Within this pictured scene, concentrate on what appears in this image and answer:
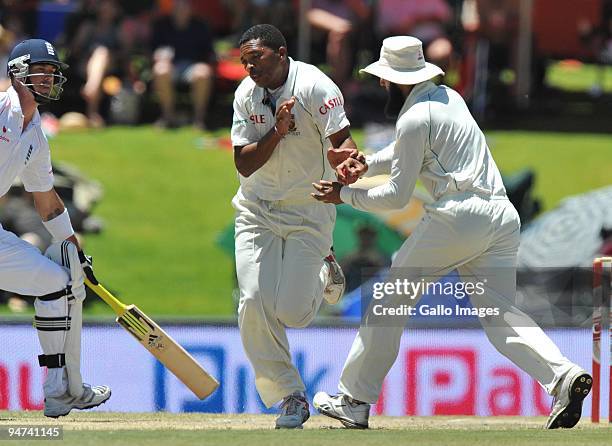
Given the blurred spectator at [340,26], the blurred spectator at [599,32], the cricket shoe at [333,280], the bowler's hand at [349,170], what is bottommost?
the blurred spectator at [599,32]

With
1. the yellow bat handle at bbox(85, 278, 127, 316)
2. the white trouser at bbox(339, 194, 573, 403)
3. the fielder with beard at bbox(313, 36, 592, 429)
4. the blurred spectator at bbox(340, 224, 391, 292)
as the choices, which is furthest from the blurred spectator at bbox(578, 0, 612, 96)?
the yellow bat handle at bbox(85, 278, 127, 316)

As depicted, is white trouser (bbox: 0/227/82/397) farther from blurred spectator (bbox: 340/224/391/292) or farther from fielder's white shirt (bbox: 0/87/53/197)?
blurred spectator (bbox: 340/224/391/292)

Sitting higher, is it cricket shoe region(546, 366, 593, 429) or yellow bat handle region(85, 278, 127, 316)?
yellow bat handle region(85, 278, 127, 316)

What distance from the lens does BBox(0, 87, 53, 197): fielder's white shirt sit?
751 cm

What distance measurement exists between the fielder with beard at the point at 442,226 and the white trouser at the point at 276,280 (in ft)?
1.01

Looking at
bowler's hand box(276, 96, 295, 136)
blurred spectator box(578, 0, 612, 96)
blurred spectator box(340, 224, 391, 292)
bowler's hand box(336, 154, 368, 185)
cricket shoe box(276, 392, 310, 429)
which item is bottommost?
blurred spectator box(340, 224, 391, 292)

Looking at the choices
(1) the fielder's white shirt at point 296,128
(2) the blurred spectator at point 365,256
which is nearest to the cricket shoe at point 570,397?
(1) the fielder's white shirt at point 296,128

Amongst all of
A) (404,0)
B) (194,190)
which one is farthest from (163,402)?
(404,0)

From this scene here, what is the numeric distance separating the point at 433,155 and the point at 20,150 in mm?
2157

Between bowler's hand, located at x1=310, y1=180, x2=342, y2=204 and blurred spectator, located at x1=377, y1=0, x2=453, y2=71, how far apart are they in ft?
26.4

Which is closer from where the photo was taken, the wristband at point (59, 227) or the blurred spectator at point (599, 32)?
the wristband at point (59, 227)

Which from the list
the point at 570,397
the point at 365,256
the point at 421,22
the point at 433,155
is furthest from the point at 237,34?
the point at 570,397

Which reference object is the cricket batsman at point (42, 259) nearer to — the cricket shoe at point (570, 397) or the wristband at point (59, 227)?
the wristband at point (59, 227)

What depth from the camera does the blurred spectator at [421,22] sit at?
15.6 m
